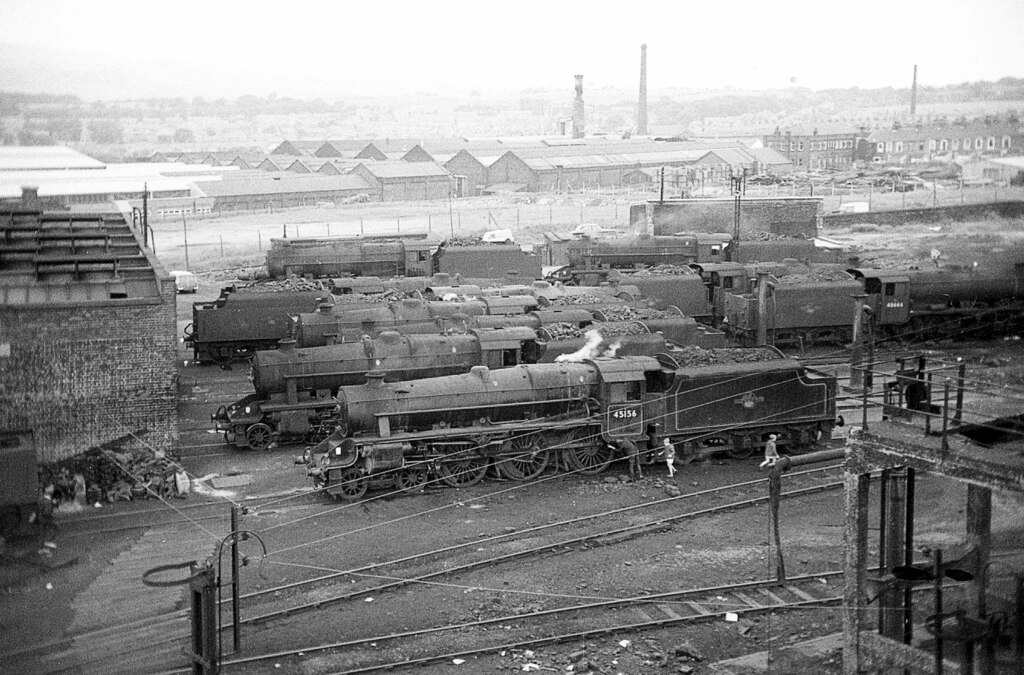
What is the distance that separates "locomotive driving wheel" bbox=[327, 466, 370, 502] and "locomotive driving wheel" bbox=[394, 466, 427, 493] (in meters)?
0.57

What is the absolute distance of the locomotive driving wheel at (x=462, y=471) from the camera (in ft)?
63.7

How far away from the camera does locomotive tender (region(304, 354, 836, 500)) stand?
62.0ft

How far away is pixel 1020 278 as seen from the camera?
32406 millimetres

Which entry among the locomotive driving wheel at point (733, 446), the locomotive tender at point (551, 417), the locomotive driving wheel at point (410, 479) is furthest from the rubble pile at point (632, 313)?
the locomotive driving wheel at point (410, 479)

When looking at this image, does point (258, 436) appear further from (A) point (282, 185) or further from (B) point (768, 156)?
(B) point (768, 156)

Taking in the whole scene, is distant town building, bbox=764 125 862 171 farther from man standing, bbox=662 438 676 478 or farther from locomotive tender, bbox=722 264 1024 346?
man standing, bbox=662 438 676 478

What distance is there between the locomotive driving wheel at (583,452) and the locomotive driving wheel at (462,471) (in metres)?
1.64

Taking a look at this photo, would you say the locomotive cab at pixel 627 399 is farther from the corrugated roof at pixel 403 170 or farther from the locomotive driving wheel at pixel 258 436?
the corrugated roof at pixel 403 170

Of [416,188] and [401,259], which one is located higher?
[416,188]

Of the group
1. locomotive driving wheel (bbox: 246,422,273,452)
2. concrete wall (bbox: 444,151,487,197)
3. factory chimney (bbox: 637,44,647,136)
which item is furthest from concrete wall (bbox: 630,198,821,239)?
factory chimney (bbox: 637,44,647,136)

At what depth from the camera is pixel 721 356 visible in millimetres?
21781

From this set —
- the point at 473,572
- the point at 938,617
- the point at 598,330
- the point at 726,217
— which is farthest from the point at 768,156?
the point at 938,617

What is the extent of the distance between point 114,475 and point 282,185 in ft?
159

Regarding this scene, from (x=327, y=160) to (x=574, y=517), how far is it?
6165 centimetres
